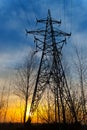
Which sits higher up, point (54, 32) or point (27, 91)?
point (54, 32)

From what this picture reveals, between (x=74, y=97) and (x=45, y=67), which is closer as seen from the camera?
(x=45, y=67)

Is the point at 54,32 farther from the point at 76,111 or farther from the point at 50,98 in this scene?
the point at 50,98

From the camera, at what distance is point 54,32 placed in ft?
98.0

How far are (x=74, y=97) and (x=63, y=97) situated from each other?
2770mm

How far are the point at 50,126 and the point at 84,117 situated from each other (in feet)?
19.9

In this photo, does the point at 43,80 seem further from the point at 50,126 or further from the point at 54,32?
the point at 50,126

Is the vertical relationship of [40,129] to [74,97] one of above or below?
below

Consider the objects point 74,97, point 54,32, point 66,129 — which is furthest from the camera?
point 74,97

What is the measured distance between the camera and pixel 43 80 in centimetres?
3088

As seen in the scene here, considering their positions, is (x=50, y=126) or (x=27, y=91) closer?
(x=50, y=126)

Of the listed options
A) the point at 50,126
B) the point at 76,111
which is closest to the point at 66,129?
the point at 50,126

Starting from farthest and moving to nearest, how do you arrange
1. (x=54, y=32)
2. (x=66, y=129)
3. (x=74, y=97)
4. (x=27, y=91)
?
(x=27, y=91)
(x=74, y=97)
(x=54, y=32)
(x=66, y=129)

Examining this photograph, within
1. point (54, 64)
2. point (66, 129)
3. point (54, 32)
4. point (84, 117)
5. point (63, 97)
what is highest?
point (54, 32)

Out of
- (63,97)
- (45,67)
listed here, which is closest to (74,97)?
(63,97)
